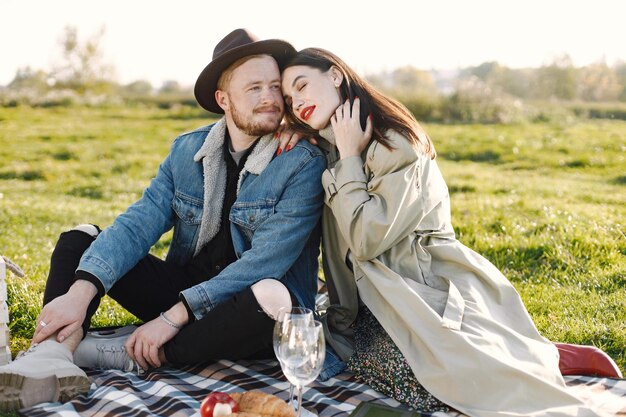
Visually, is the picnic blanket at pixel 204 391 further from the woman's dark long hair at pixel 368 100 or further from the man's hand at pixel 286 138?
the woman's dark long hair at pixel 368 100

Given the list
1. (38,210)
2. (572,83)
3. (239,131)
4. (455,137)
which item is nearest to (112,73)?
(572,83)

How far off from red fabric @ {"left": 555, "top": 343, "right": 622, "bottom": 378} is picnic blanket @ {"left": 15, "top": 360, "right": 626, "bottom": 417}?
0.06 metres

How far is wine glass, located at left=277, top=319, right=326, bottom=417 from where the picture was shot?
2.91 metres

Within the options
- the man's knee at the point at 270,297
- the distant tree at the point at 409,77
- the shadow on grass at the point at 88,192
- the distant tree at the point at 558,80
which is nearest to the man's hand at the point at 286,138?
the man's knee at the point at 270,297

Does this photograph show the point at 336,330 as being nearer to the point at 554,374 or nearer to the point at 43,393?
the point at 554,374

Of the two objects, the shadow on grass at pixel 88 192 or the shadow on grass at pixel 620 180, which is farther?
the shadow on grass at pixel 88 192

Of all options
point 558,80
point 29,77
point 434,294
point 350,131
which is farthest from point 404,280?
point 29,77

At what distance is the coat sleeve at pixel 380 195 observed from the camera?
3.75 meters

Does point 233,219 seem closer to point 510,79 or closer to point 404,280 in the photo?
point 404,280

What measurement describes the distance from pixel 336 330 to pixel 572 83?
27010mm

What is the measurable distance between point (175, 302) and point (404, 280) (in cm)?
153

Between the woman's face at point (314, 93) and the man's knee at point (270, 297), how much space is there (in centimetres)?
100

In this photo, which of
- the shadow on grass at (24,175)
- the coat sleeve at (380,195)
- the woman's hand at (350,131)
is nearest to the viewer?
the coat sleeve at (380,195)

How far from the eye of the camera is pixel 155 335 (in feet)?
13.3
